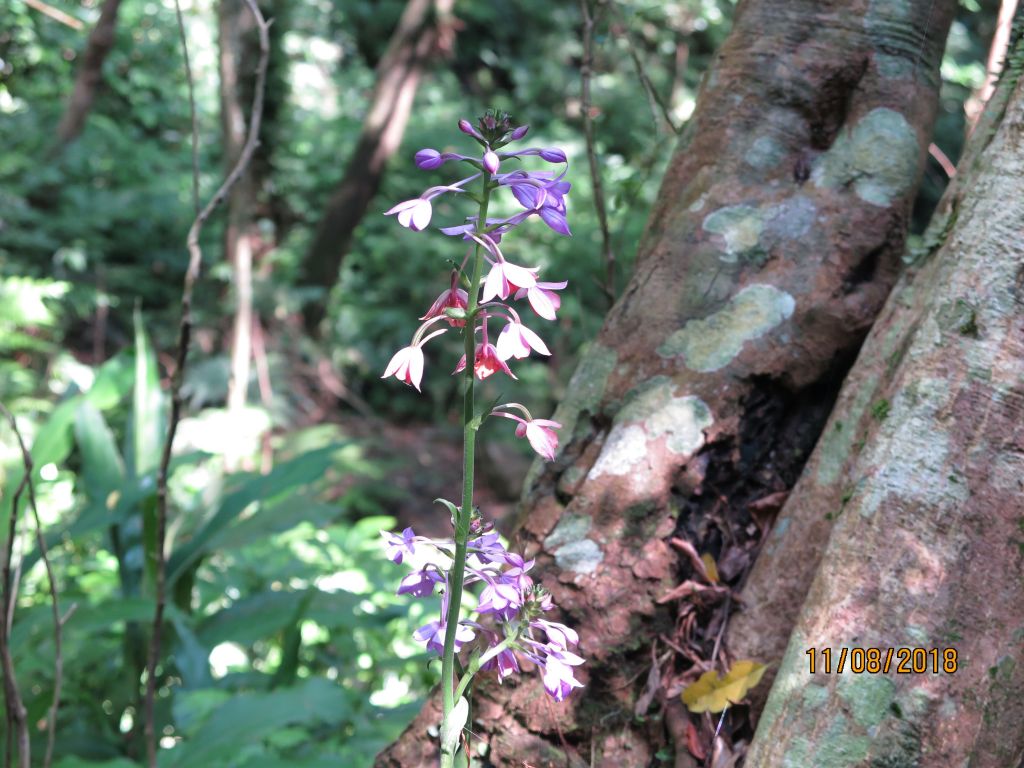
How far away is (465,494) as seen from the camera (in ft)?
2.93

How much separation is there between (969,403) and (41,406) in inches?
223

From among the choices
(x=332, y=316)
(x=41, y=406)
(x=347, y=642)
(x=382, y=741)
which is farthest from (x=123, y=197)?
(x=382, y=741)

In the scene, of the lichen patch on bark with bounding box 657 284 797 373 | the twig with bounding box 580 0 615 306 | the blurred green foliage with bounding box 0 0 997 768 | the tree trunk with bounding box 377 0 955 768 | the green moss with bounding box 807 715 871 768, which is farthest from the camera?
the blurred green foliage with bounding box 0 0 997 768

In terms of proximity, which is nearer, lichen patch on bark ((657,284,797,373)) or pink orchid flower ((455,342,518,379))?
pink orchid flower ((455,342,518,379))

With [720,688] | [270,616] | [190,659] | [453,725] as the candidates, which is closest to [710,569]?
[720,688]

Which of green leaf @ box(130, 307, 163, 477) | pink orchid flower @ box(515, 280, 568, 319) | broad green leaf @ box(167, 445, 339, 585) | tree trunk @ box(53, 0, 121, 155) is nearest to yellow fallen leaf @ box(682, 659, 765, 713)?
pink orchid flower @ box(515, 280, 568, 319)

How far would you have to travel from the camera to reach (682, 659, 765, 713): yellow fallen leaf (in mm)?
1303

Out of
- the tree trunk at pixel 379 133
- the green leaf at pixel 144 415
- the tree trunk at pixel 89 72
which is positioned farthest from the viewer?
the tree trunk at pixel 379 133

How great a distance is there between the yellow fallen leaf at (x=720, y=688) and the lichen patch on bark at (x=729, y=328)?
506 millimetres

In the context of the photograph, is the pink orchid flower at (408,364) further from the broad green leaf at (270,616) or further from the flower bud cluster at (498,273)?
the broad green leaf at (270,616)

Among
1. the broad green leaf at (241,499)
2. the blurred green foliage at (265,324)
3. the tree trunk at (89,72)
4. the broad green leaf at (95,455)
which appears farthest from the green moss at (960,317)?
the tree trunk at (89,72)

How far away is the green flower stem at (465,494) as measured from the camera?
2.84ft

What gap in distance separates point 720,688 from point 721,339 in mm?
594

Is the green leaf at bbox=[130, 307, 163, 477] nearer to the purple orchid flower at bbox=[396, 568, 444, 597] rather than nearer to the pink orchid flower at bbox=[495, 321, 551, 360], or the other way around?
the purple orchid flower at bbox=[396, 568, 444, 597]
